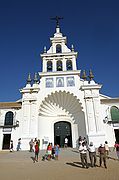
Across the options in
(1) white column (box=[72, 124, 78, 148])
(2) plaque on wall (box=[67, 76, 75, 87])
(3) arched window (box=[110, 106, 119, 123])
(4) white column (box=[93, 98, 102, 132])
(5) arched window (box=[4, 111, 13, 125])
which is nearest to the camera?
Answer: (4) white column (box=[93, 98, 102, 132])

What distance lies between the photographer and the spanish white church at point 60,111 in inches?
771

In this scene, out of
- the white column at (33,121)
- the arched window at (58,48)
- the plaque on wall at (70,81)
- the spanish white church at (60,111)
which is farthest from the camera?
the arched window at (58,48)

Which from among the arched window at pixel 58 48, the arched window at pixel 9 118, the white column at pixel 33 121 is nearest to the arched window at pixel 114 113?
the white column at pixel 33 121

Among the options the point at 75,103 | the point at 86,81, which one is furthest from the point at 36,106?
the point at 86,81

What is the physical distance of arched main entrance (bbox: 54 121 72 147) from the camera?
20.9 meters

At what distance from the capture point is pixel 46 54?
24578 millimetres

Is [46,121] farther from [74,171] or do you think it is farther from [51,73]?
[74,171]

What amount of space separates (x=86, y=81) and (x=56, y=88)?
403cm

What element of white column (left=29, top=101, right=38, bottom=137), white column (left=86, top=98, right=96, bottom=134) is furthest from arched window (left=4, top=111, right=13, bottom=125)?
white column (left=86, top=98, right=96, bottom=134)

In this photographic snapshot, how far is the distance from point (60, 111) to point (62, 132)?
270cm

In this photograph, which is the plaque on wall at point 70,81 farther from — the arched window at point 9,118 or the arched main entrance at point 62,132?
the arched window at point 9,118

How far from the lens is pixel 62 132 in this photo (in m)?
21.3

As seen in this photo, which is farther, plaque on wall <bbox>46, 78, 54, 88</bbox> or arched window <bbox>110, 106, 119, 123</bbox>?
plaque on wall <bbox>46, 78, 54, 88</bbox>

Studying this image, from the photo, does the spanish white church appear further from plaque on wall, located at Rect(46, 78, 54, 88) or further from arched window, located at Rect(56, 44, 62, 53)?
arched window, located at Rect(56, 44, 62, 53)
